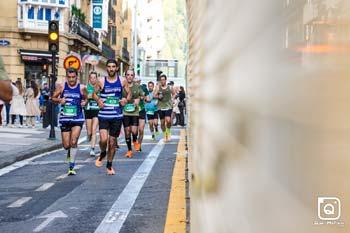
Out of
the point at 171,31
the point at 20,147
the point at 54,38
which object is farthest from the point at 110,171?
the point at 171,31

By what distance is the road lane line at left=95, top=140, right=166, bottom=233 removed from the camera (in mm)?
5520

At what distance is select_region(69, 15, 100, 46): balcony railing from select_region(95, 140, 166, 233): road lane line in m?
28.3

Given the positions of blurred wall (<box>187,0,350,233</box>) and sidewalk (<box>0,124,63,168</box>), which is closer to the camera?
blurred wall (<box>187,0,350,233</box>)

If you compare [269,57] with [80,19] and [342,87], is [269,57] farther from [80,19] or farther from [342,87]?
[80,19]

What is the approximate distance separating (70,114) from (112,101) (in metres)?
0.64

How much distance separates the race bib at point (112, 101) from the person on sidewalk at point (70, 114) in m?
0.44

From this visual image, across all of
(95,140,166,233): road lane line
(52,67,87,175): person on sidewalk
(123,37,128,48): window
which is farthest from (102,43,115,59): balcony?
(52,67,87,175): person on sidewalk

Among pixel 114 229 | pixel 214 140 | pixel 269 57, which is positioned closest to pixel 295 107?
pixel 269 57

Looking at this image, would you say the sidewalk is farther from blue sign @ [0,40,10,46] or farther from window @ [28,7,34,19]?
window @ [28,7,34,19]

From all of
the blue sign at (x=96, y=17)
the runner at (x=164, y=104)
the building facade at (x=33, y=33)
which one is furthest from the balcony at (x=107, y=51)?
the runner at (x=164, y=104)

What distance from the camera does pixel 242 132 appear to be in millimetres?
1185

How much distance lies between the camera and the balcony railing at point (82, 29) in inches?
1491

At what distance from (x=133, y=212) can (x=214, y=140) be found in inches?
176

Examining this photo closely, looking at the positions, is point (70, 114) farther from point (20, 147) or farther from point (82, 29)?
point (82, 29)
